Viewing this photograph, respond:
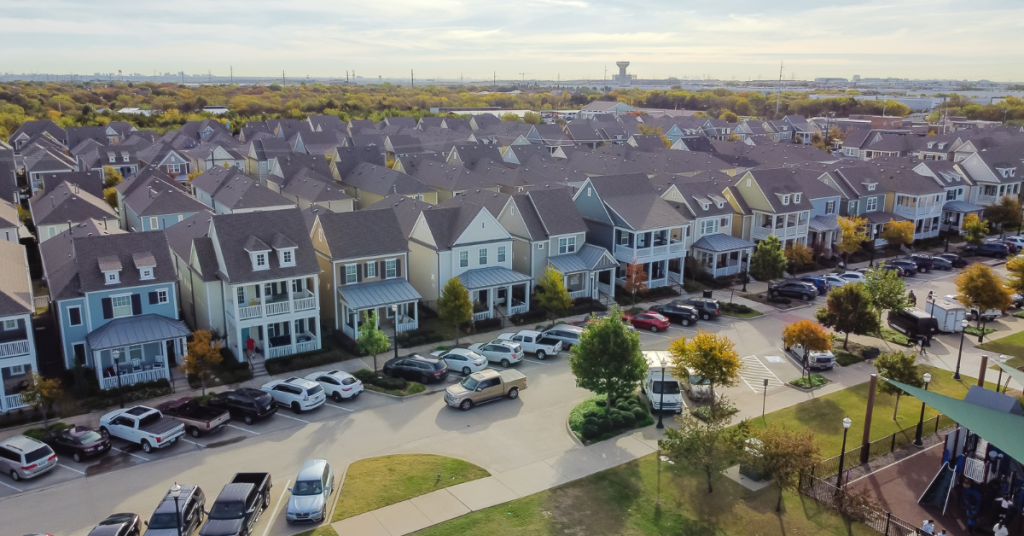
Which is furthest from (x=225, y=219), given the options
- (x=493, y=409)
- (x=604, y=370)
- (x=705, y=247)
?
(x=705, y=247)

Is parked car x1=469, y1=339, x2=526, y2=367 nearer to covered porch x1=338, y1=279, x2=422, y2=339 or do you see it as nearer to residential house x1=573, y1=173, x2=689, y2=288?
covered porch x1=338, y1=279, x2=422, y2=339

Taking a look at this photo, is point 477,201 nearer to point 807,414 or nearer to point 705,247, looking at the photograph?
point 705,247

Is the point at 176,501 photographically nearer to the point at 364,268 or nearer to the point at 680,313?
the point at 364,268

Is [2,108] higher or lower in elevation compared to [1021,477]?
higher

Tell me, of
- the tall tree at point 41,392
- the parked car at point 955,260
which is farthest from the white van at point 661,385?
the parked car at point 955,260

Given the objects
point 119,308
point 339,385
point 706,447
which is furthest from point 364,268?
point 706,447

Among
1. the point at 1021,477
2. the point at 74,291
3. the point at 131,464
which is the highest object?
the point at 74,291
